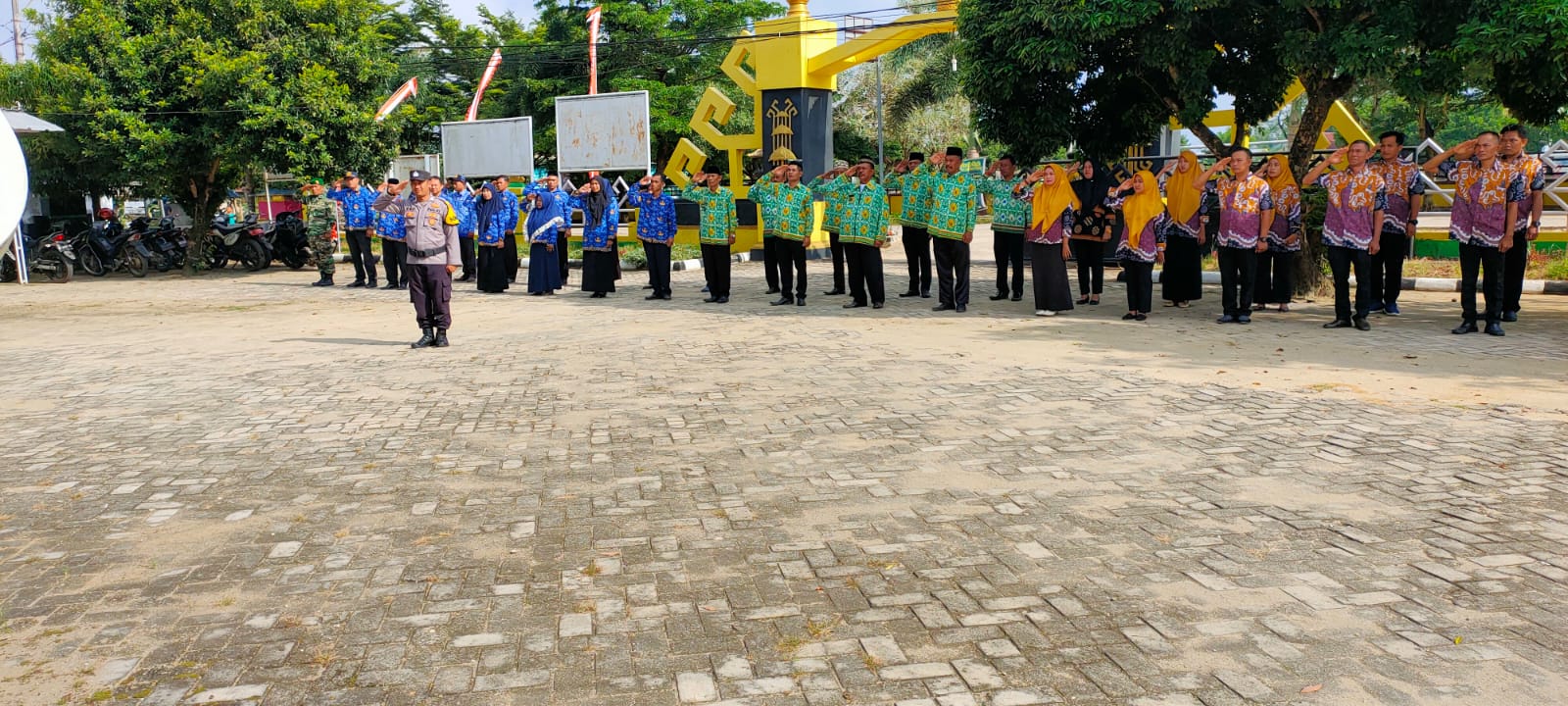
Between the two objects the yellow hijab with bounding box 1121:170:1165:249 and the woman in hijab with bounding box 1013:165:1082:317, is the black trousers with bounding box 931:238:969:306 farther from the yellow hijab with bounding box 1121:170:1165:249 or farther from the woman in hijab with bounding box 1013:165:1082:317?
the yellow hijab with bounding box 1121:170:1165:249

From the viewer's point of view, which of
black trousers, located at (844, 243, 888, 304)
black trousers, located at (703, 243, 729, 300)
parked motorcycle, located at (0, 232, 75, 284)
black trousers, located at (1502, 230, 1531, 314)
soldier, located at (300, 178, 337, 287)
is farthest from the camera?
parked motorcycle, located at (0, 232, 75, 284)

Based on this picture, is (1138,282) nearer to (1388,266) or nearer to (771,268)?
(1388,266)

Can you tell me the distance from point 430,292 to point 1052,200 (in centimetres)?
637

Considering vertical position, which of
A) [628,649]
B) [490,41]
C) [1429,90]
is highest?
[490,41]

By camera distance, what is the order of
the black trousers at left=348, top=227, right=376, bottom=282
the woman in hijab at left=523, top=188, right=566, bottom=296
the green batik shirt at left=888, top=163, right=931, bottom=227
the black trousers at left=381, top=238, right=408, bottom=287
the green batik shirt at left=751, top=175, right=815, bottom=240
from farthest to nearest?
the black trousers at left=348, top=227, right=376, bottom=282
the black trousers at left=381, top=238, right=408, bottom=287
the woman in hijab at left=523, top=188, right=566, bottom=296
the green batik shirt at left=751, top=175, right=815, bottom=240
the green batik shirt at left=888, top=163, right=931, bottom=227

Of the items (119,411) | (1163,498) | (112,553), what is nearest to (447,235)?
(119,411)

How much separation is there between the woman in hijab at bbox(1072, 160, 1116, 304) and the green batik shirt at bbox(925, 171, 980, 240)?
54.7 inches

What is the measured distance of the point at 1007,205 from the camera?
13.1 m

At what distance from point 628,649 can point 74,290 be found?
19526mm

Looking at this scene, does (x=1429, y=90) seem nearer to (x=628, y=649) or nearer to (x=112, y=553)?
(x=628, y=649)

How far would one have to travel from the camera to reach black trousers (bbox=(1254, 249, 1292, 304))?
11.9 m

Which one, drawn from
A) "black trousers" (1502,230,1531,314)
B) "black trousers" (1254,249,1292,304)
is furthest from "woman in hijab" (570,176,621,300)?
"black trousers" (1502,230,1531,314)

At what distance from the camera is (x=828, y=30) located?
22641mm

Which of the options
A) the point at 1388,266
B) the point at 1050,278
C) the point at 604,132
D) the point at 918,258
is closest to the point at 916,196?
the point at 918,258
